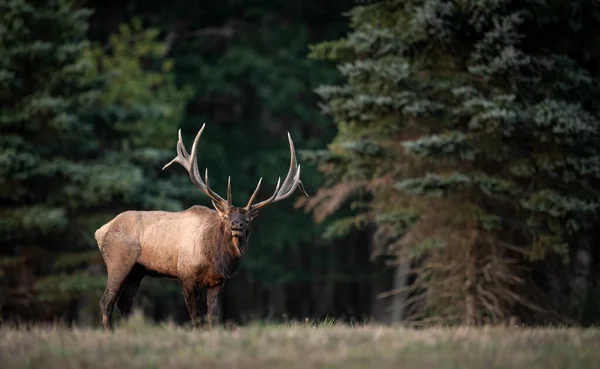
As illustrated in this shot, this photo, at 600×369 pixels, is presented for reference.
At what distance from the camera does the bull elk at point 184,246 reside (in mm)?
12711

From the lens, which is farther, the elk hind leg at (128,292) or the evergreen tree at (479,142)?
the evergreen tree at (479,142)

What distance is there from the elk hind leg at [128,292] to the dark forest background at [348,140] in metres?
1.69

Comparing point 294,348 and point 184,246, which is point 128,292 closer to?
point 184,246

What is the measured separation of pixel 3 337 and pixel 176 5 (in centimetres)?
2792

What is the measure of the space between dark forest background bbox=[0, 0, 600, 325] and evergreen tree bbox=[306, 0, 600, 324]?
41 millimetres

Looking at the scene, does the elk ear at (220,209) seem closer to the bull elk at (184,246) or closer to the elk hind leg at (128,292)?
the bull elk at (184,246)

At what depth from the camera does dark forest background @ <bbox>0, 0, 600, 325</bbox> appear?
19094 mm

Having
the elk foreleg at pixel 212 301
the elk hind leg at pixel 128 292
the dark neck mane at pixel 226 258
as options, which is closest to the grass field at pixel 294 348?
the elk foreleg at pixel 212 301

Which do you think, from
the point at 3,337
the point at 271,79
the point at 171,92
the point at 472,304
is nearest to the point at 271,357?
the point at 3,337

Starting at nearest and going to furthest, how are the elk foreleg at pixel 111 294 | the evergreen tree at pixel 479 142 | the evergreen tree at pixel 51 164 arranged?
the elk foreleg at pixel 111 294
the evergreen tree at pixel 479 142
the evergreen tree at pixel 51 164

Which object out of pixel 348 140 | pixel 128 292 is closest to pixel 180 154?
pixel 128 292

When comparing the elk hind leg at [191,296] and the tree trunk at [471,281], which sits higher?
the elk hind leg at [191,296]

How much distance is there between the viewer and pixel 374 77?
64.5ft

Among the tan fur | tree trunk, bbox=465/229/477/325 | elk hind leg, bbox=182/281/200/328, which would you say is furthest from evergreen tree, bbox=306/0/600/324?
elk hind leg, bbox=182/281/200/328
